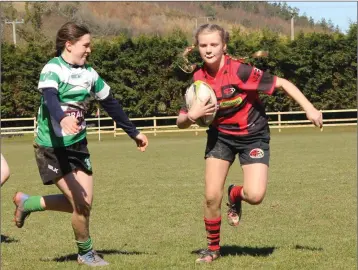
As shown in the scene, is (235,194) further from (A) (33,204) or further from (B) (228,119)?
(A) (33,204)

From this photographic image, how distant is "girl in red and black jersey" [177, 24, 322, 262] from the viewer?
6203 millimetres

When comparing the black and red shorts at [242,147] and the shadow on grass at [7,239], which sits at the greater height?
the black and red shorts at [242,147]

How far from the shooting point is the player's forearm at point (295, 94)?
5.97 meters

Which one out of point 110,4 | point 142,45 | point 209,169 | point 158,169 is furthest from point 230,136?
point 110,4

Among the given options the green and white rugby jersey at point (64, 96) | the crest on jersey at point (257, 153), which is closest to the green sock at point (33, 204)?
the green and white rugby jersey at point (64, 96)

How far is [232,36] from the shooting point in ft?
122

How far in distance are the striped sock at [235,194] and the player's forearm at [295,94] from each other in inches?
43.9

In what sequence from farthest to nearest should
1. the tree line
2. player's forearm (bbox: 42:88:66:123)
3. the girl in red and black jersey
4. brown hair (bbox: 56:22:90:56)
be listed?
the tree line
the girl in red and black jersey
brown hair (bbox: 56:22:90:56)
player's forearm (bbox: 42:88:66:123)

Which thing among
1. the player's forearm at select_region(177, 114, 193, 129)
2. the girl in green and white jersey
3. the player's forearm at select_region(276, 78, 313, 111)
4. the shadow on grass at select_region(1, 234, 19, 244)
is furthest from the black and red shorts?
the shadow on grass at select_region(1, 234, 19, 244)

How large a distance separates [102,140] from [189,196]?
20420 millimetres

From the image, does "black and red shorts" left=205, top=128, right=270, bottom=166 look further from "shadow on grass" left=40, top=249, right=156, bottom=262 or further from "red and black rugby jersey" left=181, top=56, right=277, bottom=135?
"shadow on grass" left=40, top=249, right=156, bottom=262

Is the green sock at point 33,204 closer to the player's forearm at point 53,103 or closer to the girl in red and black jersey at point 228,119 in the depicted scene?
the player's forearm at point 53,103

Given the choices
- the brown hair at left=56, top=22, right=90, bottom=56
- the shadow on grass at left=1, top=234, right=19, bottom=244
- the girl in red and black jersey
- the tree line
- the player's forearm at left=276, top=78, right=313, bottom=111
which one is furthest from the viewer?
the tree line

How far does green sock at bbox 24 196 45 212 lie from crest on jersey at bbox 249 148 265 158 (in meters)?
2.00
